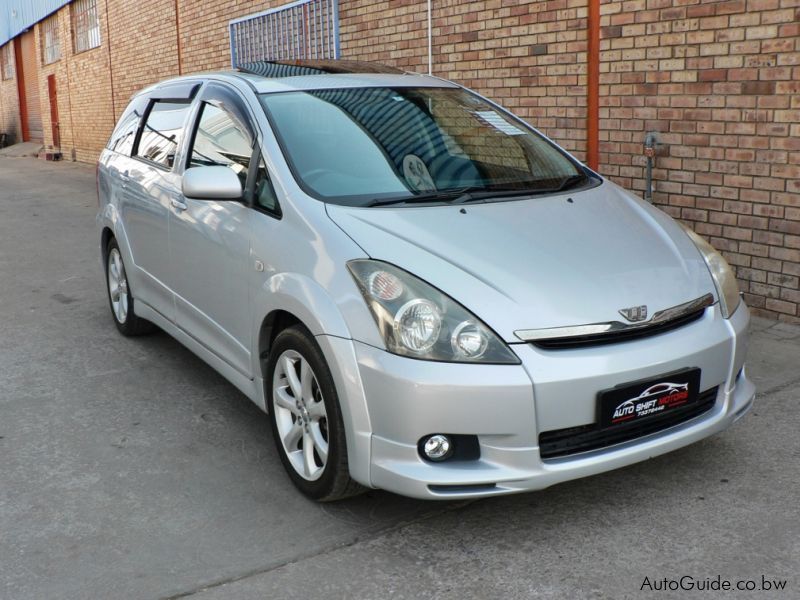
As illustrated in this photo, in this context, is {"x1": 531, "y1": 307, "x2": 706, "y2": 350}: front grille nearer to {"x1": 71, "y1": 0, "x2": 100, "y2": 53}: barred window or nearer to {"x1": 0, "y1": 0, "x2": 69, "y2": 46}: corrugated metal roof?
{"x1": 71, "y1": 0, "x2": 100, "y2": 53}: barred window

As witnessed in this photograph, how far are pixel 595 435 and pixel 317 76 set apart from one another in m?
2.33

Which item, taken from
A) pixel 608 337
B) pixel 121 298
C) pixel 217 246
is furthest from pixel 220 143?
pixel 608 337

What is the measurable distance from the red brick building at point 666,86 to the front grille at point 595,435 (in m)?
2.81

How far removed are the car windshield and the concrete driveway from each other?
123cm

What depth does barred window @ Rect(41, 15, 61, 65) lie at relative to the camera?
23.5 m

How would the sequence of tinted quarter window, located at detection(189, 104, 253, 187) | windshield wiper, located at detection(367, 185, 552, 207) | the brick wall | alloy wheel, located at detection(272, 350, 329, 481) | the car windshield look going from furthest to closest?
the brick wall, tinted quarter window, located at detection(189, 104, 253, 187), the car windshield, windshield wiper, located at detection(367, 185, 552, 207), alloy wheel, located at detection(272, 350, 329, 481)

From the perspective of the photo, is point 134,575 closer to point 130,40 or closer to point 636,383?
point 636,383

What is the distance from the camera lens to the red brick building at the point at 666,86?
546cm

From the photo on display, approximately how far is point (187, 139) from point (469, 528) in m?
2.48

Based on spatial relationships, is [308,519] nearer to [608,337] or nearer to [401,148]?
[608,337]

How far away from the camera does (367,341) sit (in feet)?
9.63

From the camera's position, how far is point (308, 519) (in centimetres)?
328

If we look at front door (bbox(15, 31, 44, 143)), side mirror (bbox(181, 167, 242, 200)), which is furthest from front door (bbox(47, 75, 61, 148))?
side mirror (bbox(181, 167, 242, 200))

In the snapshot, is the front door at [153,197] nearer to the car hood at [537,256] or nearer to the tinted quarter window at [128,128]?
the tinted quarter window at [128,128]
